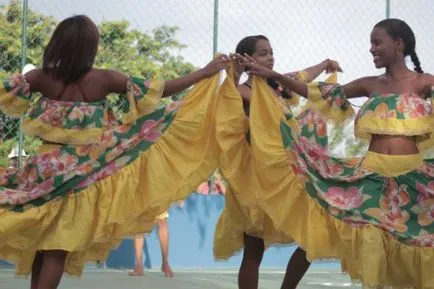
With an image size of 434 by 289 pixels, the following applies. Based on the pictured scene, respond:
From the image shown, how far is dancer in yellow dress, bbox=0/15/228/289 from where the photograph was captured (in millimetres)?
4223

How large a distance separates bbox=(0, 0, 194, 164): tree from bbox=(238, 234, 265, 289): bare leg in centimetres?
406

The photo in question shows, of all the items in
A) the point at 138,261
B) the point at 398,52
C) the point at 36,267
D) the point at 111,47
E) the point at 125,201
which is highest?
the point at 111,47

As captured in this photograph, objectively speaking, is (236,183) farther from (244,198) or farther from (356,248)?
(356,248)

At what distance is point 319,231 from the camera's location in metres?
4.47

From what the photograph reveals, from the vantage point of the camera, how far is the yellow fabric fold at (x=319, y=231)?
166 inches

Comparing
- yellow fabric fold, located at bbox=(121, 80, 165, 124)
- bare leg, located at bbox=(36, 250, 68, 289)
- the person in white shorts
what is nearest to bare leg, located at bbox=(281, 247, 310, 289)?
yellow fabric fold, located at bbox=(121, 80, 165, 124)

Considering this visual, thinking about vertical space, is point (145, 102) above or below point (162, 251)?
above

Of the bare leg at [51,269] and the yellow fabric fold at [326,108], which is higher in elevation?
the yellow fabric fold at [326,108]

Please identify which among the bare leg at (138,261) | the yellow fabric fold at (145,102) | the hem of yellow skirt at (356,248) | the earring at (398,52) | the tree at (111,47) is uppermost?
the tree at (111,47)

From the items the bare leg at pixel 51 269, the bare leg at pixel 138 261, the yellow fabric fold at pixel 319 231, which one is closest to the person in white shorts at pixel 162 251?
the bare leg at pixel 138 261

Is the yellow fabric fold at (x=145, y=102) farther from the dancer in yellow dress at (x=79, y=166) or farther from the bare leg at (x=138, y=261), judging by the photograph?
the bare leg at (x=138, y=261)

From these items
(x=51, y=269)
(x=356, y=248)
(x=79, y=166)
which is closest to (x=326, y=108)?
(x=356, y=248)

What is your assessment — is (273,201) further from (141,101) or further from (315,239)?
(141,101)

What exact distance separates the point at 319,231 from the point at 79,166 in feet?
4.12
